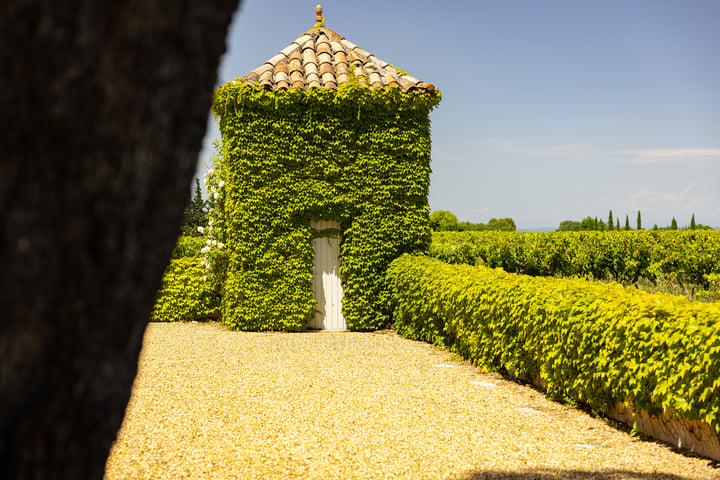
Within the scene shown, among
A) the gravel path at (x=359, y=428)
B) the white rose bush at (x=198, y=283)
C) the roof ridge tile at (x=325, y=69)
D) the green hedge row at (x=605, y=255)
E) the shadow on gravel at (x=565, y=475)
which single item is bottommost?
the gravel path at (x=359, y=428)

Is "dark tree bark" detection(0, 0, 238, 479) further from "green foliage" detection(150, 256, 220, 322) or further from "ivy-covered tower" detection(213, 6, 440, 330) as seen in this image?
"green foliage" detection(150, 256, 220, 322)

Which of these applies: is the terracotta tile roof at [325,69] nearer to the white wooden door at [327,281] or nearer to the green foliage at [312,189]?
the green foliage at [312,189]

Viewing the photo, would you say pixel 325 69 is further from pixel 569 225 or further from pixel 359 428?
pixel 569 225

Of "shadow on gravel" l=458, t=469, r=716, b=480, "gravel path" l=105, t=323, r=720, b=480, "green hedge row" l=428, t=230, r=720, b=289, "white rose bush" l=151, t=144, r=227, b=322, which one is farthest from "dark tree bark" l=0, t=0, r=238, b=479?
"white rose bush" l=151, t=144, r=227, b=322

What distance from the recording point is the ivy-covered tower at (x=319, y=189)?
36.3 ft

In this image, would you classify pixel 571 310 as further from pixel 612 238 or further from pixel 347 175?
pixel 612 238

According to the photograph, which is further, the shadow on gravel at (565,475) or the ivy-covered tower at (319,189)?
the ivy-covered tower at (319,189)

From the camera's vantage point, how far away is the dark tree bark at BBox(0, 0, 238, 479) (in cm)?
111

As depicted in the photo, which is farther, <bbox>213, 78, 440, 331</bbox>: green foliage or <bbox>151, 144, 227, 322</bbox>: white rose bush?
<bbox>151, 144, 227, 322</bbox>: white rose bush

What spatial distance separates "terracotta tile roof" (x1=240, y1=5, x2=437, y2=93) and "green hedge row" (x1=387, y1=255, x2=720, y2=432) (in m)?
4.79

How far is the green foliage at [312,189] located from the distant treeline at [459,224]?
25763mm

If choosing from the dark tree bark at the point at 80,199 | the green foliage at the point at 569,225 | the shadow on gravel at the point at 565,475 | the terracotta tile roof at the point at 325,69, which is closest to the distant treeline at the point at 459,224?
the green foliage at the point at 569,225

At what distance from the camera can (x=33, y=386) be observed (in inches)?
46.3

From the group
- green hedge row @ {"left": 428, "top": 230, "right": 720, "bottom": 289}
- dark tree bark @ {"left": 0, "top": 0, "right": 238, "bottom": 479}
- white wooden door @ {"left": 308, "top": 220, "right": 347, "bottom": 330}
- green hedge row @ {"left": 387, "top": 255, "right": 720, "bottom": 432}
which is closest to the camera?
dark tree bark @ {"left": 0, "top": 0, "right": 238, "bottom": 479}
